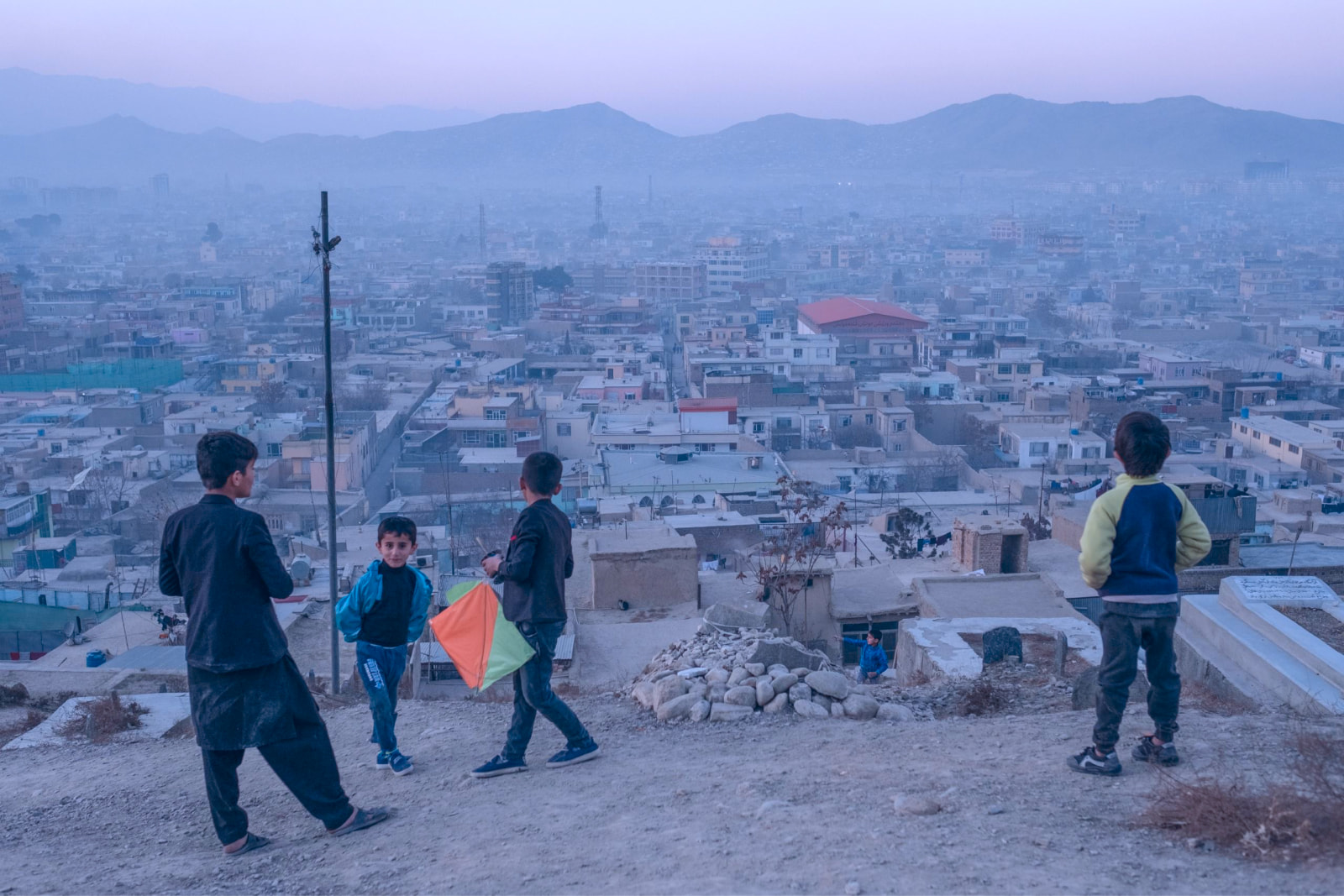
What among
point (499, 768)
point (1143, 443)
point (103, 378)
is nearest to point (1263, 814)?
point (1143, 443)

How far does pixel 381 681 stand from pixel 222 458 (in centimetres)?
84

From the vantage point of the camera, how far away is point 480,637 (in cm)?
304

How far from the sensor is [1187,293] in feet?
161

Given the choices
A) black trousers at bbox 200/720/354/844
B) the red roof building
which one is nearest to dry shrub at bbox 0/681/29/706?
black trousers at bbox 200/720/354/844

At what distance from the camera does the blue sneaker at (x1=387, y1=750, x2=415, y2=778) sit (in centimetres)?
307

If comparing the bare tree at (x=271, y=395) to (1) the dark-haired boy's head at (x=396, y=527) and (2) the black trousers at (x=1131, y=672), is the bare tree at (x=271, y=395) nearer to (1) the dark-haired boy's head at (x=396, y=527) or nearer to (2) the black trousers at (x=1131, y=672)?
(1) the dark-haired boy's head at (x=396, y=527)

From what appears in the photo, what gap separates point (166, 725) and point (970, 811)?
9.52 feet

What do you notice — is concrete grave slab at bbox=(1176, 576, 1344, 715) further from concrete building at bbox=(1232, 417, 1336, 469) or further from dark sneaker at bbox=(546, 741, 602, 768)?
concrete building at bbox=(1232, 417, 1336, 469)

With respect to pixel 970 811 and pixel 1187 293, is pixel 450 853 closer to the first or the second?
pixel 970 811

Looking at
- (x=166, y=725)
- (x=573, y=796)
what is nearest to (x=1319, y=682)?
(x=573, y=796)

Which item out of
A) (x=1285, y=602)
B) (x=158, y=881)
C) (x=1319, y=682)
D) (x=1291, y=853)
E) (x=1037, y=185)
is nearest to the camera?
(x=1291, y=853)

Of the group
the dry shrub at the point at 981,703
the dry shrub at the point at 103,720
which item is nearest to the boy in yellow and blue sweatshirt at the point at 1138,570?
the dry shrub at the point at 981,703

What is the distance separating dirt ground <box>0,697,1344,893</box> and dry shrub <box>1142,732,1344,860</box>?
48 mm

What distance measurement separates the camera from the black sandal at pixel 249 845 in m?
2.55
